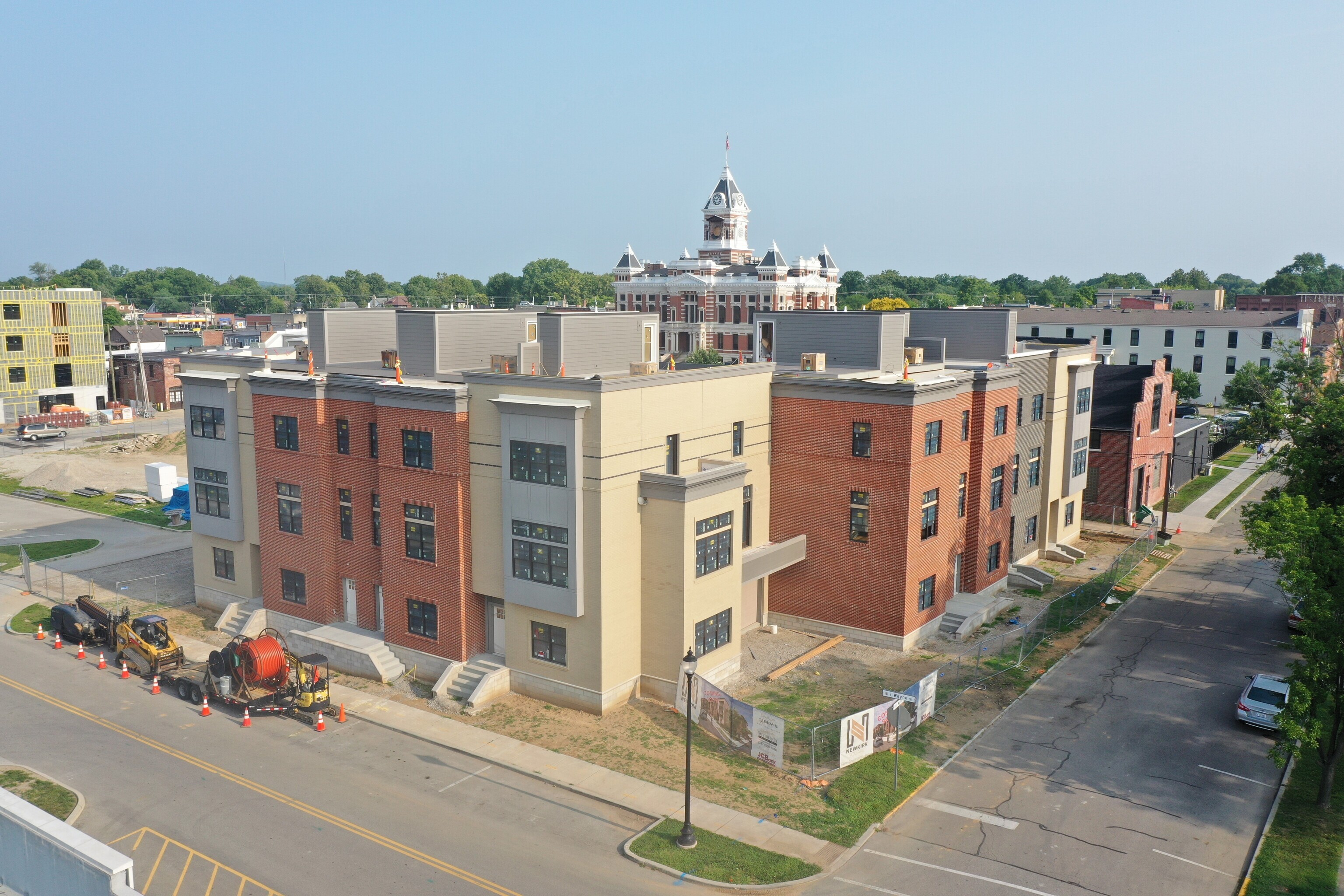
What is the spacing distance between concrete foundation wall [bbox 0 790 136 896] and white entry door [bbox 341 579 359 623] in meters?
18.3

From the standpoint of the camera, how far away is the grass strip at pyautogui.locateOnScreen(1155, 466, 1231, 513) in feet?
207

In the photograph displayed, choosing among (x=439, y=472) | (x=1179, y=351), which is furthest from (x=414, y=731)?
(x=1179, y=351)

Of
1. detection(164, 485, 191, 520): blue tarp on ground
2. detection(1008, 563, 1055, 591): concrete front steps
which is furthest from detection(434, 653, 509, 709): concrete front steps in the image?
detection(164, 485, 191, 520): blue tarp on ground

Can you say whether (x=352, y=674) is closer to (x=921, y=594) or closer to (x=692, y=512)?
(x=692, y=512)

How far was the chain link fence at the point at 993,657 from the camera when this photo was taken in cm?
2847

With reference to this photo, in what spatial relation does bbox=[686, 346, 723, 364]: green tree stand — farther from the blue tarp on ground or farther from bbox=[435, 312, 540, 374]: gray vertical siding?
bbox=[435, 312, 540, 374]: gray vertical siding

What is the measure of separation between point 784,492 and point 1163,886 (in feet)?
64.4

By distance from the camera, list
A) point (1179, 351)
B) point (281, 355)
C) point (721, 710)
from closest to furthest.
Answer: point (721, 710)
point (281, 355)
point (1179, 351)

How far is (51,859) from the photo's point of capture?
17.2m

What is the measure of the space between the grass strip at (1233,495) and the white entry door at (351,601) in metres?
50.2

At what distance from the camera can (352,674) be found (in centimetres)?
3500

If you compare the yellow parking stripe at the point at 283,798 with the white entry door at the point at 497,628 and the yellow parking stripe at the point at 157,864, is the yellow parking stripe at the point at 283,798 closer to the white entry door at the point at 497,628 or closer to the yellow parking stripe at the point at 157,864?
the yellow parking stripe at the point at 157,864

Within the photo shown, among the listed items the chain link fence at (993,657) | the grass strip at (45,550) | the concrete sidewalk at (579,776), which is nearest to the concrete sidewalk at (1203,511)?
the chain link fence at (993,657)

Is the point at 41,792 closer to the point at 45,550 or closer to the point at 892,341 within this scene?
the point at 45,550
